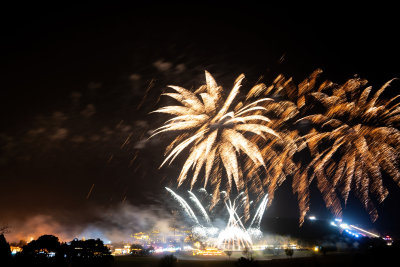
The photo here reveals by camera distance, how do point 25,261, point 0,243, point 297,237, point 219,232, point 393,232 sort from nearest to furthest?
point 0,243 < point 25,261 < point 393,232 < point 297,237 < point 219,232

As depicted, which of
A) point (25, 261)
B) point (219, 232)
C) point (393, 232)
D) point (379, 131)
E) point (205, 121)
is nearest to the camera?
point (25, 261)

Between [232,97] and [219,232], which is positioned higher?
[232,97]

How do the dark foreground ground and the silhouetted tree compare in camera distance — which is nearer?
the dark foreground ground

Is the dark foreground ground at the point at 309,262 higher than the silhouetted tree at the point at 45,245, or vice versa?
the silhouetted tree at the point at 45,245

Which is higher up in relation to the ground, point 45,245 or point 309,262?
point 45,245

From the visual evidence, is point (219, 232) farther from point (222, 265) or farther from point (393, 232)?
point (222, 265)

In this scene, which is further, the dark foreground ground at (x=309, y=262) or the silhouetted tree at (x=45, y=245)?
the silhouetted tree at (x=45, y=245)

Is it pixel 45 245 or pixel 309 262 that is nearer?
pixel 309 262

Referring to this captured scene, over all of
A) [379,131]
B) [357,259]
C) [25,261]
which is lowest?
[357,259]

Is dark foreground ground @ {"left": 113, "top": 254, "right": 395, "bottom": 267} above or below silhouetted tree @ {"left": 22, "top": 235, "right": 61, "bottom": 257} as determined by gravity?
below

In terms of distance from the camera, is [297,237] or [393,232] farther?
[297,237]

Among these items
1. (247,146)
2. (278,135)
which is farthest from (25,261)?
(278,135)
